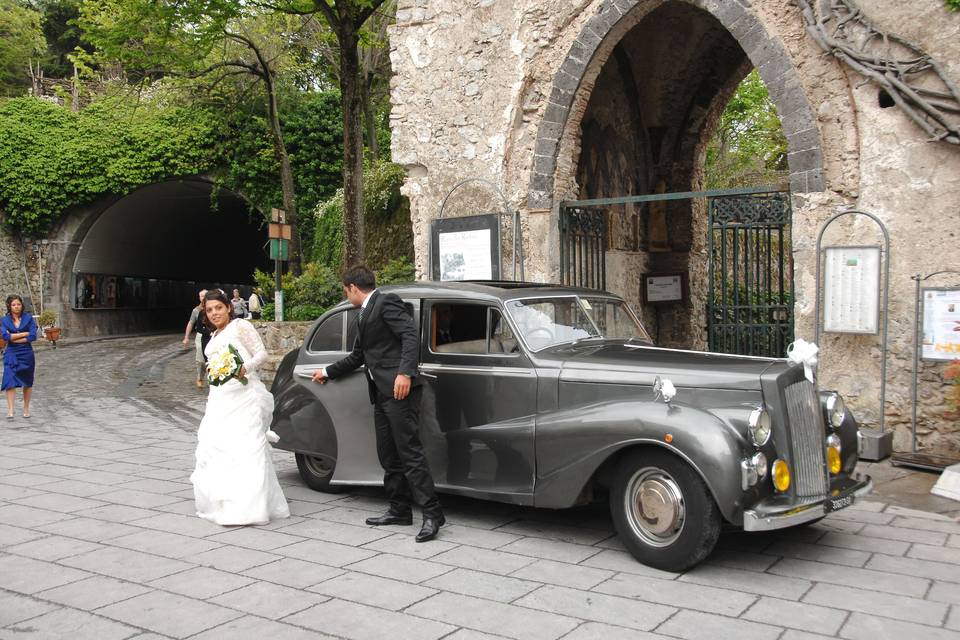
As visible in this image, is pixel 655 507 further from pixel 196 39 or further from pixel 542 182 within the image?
pixel 196 39

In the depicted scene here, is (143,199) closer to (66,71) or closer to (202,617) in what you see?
(66,71)

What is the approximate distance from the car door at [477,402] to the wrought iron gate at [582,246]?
4.39 m

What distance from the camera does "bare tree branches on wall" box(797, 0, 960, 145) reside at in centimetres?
716

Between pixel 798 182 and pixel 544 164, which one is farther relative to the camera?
pixel 544 164

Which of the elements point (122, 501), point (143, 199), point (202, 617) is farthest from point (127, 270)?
point (202, 617)

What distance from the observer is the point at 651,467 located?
184 inches

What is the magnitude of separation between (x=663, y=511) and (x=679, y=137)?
381 inches

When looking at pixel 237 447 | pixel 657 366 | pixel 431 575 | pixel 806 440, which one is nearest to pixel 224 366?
pixel 237 447

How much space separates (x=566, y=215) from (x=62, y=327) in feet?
64.0

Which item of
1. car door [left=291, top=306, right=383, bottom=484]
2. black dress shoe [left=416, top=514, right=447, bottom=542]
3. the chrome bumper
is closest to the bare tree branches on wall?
the chrome bumper

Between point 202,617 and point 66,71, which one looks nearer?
point 202,617

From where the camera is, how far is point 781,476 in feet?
14.9

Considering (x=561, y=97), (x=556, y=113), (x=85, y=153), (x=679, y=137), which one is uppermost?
(x=85, y=153)

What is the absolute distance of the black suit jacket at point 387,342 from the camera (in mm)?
5406
